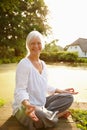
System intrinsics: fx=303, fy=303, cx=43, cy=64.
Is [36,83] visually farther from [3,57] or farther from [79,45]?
[79,45]

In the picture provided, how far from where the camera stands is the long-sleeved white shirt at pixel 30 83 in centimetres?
387

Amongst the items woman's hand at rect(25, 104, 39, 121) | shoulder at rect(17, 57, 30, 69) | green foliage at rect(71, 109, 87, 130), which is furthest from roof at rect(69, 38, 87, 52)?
woman's hand at rect(25, 104, 39, 121)

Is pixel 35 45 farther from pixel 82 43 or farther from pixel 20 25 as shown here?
pixel 82 43

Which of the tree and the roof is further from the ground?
the tree

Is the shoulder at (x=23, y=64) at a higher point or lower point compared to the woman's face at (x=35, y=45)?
lower

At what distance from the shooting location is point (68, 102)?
4.32m

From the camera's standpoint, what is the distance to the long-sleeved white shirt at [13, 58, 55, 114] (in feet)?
12.7

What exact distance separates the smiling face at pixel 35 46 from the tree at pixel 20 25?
69.3 ft

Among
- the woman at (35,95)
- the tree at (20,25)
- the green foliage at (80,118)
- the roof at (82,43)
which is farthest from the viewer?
the roof at (82,43)

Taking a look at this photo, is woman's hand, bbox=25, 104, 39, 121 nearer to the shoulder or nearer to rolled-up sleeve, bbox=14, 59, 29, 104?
rolled-up sleeve, bbox=14, 59, 29, 104

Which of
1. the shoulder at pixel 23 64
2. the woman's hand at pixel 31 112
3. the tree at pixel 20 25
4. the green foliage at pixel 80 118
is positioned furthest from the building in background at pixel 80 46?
the woman's hand at pixel 31 112

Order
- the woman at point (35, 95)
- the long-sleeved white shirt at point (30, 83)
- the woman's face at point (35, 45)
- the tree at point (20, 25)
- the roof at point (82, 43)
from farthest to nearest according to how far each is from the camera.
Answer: the roof at point (82, 43)
the tree at point (20, 25)
the woman's face at point (35, 45)
the long-sleeved white shirt at point (30, 83)
the woman at point (35, 95)

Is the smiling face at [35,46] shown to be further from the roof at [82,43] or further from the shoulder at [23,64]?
the roof at [82,43]

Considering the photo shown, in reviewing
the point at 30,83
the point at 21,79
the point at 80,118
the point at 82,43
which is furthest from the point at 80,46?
the point at 21,79
